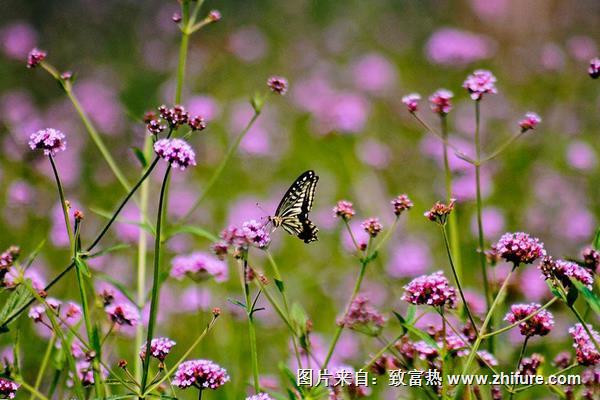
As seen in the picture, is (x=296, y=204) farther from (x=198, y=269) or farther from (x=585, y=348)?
(x=585, y=348)

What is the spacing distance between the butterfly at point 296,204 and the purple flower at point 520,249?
0.56 meters

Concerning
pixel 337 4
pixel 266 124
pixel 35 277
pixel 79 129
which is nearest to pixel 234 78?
pixel 266 124

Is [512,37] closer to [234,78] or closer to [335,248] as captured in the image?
[234,78]

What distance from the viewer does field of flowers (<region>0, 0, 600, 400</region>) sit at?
5.62 ft

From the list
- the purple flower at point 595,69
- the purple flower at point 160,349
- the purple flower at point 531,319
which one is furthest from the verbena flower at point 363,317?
the purple flower at point 595,69

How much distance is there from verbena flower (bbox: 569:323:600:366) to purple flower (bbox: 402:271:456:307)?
271 millimetres

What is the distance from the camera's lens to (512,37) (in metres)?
7.84

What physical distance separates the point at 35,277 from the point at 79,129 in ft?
12.9

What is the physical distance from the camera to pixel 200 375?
1.61m

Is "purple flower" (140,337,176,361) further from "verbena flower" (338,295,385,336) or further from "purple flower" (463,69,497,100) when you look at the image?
"purple flower" (463,69,497,100)

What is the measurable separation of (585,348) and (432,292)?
33cm

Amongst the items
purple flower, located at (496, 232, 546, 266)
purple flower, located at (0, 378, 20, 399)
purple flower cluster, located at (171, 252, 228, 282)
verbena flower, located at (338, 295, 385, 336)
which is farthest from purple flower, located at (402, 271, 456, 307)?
purple flower, located at (0, 378, 20, 399)

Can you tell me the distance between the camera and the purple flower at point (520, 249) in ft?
5.40

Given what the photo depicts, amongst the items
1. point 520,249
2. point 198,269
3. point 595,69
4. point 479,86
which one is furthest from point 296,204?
point 595,69
